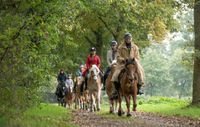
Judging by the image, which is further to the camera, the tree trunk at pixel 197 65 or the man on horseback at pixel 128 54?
the tree trunk at pixel 197 65

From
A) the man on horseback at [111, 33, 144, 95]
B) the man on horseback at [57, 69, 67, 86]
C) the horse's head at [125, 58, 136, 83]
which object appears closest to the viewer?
the horse's head at [125, 58, 136, 83]

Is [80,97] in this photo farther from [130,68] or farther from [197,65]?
[130,68]

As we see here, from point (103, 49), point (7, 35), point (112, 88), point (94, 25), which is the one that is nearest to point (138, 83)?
point (112, 88)

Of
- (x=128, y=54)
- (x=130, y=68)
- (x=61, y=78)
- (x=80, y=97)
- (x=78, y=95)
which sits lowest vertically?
(x=80, y=97)

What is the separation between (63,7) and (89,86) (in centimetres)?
1225

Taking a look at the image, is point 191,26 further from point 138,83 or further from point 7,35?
point 7,35

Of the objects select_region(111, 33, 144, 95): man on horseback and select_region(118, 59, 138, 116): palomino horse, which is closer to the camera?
select_region(118, 59, 138, 116): palomino horse

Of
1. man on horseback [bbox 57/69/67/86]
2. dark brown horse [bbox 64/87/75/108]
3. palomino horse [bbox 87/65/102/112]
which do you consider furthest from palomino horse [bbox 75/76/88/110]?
palomino horse [bbox 87/65/102/112]

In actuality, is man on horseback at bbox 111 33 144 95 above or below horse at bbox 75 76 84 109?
above

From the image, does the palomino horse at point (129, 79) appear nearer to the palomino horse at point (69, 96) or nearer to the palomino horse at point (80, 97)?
the palomino horse at point (80, 97)

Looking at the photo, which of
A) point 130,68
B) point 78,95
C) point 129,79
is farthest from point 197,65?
point 78,95

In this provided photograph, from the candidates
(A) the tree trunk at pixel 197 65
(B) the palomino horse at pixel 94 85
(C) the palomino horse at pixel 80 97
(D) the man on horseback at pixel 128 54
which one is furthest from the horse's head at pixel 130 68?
(C) the palomino horse at pixel 80 97

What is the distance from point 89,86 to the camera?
2277cm

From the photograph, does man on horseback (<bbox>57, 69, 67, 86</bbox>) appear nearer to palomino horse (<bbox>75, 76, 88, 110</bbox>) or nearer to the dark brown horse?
palomino horse (<bbox>75, 76, 88, 110</bbox>)
